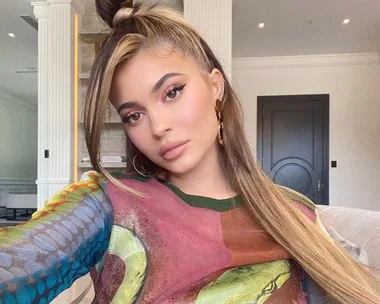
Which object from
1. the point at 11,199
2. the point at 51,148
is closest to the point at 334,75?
the point at 51,148

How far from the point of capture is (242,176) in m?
0.67

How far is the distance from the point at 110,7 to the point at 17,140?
29.9 feet

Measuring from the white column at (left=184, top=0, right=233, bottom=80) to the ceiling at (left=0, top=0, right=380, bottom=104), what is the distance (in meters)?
0.47

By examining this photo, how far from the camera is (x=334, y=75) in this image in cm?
500

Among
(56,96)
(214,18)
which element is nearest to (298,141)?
(214,18)

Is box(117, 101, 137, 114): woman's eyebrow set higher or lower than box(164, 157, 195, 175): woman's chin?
higher

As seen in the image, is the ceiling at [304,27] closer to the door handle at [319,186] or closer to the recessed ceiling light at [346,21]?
the recessed ceiling light at [346,21]

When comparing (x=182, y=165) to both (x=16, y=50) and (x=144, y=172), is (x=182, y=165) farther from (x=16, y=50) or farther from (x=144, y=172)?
(x=16, y=50)

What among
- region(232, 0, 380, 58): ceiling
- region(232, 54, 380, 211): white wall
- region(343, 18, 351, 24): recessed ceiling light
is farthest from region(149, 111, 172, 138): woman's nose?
region(232, 54, 380, 211): white wall

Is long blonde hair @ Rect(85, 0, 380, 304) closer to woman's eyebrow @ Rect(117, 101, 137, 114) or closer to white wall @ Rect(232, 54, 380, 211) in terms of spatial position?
woman's eyebrow @ Rect(117, 101, 137, 114)

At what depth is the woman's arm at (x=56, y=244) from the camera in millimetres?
404

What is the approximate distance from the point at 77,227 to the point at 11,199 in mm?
7334

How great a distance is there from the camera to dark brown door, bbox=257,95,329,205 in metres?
4.98

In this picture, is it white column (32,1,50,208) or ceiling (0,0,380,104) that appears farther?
ceiling (0,0,380,104)
